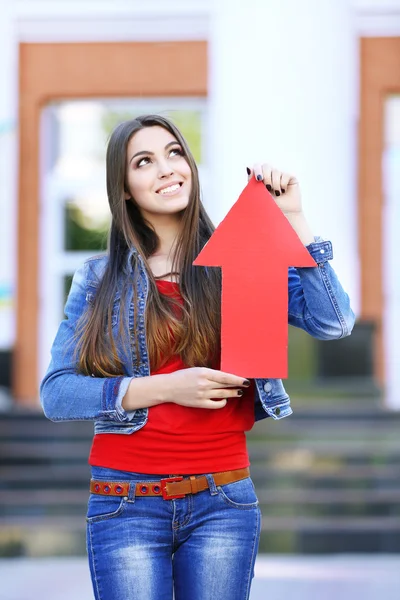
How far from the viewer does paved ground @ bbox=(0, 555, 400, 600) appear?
4.62 metres

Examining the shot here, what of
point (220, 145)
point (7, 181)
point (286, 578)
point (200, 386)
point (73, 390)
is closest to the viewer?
point (200, 386)

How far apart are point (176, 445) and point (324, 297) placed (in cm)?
46

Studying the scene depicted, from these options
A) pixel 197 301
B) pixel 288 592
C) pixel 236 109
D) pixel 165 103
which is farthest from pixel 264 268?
pixel 165 103

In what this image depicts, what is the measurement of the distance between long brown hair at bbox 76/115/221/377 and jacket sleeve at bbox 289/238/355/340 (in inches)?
8.1

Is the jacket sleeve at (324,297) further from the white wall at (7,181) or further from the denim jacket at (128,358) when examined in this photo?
the white wall at (7,181)

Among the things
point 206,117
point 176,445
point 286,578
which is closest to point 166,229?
point 176,445

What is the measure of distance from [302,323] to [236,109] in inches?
276

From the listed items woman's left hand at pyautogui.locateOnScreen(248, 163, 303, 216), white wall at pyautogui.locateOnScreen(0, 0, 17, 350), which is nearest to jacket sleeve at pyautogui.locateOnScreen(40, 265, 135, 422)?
woman's left hand at pyautogui.locateOnScreen(248, 163, 303, 216)

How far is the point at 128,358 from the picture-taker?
6.64ft

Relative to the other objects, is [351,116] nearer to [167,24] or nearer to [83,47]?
[167,24]

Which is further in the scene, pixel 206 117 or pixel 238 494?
pixel 206 117

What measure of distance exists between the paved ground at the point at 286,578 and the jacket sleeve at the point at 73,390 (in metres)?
2.84

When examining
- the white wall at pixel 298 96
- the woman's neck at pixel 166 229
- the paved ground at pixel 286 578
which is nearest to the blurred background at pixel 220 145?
the white wall at pixel 298 96

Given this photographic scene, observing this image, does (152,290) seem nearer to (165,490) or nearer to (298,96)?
(165,490)
